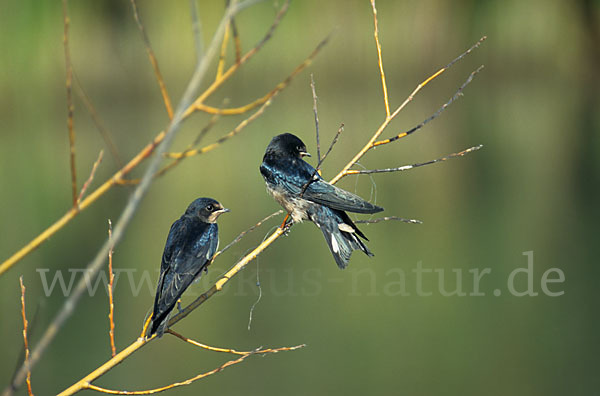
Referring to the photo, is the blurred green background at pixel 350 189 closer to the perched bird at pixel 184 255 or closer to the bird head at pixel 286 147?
the perched bird at pixel 184 255

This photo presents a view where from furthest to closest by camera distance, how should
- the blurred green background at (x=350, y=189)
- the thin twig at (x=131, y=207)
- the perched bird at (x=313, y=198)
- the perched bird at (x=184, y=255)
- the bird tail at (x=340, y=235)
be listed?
the blurred green background at (x=350, y=189), the bird tail at (x=340, y=235), the perched bird at (x=313, y=198), the perched bird at (x=184, y=255), the thin twig at (x=131, y=207)

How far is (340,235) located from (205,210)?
0.83 meters

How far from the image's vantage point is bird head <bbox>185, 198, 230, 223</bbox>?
424 cm

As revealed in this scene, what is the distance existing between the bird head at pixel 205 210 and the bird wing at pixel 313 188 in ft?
1.07

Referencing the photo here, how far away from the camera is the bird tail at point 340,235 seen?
12.2 feet

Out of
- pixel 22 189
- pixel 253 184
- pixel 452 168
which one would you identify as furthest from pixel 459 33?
pixel 22 189

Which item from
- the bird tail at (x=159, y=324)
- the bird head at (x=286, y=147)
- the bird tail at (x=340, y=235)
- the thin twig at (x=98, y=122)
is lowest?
the bird tail at (x=159, y=324)

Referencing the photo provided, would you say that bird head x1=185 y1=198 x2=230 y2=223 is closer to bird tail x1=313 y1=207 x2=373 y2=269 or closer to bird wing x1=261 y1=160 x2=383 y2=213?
bird wing x1=261 y1=160 x2=383 y2=213

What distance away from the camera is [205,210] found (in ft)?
14.1

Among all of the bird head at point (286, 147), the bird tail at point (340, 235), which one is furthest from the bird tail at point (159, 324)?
the bird head at point (286, 147)

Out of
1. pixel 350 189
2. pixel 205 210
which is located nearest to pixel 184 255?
pixel 205 210

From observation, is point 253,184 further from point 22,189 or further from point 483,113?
point 483,113

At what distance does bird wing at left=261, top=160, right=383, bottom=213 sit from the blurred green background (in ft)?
2.51

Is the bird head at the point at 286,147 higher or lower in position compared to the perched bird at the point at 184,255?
higher
